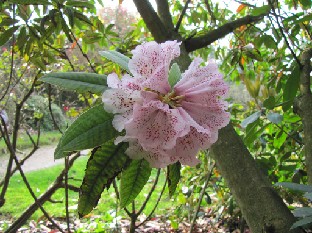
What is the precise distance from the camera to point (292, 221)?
91 centimetres

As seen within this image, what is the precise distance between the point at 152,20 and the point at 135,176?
2.65 feet

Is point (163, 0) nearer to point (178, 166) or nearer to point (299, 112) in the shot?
point (299, 112)

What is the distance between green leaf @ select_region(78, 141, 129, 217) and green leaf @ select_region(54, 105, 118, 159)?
35 millimetres

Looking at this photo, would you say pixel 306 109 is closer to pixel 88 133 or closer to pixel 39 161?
pixel 88 133

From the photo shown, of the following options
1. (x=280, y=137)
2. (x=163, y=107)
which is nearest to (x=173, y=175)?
Answer: (x=163, y=107)

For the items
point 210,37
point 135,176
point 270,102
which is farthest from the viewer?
point 210,37

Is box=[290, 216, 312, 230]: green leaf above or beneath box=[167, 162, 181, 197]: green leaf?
beneath

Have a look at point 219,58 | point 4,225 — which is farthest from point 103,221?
point 219,58

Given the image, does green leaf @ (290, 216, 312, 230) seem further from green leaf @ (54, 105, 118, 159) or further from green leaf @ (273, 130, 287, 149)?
green leaf @ (273, 130, 287, 149)

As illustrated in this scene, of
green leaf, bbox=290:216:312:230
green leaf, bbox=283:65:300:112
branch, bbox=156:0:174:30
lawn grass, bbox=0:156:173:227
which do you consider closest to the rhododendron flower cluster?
green leaf, bbox=290:216:312:230

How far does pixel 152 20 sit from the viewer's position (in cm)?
126

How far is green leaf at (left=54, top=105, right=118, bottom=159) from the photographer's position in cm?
49

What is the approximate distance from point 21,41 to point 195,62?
3.03 ft

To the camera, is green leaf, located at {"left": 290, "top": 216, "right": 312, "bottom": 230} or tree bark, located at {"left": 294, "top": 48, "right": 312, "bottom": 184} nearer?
green leaf, located at {"left": 290, "top": 216, "right": 312, "bottom": 230}
